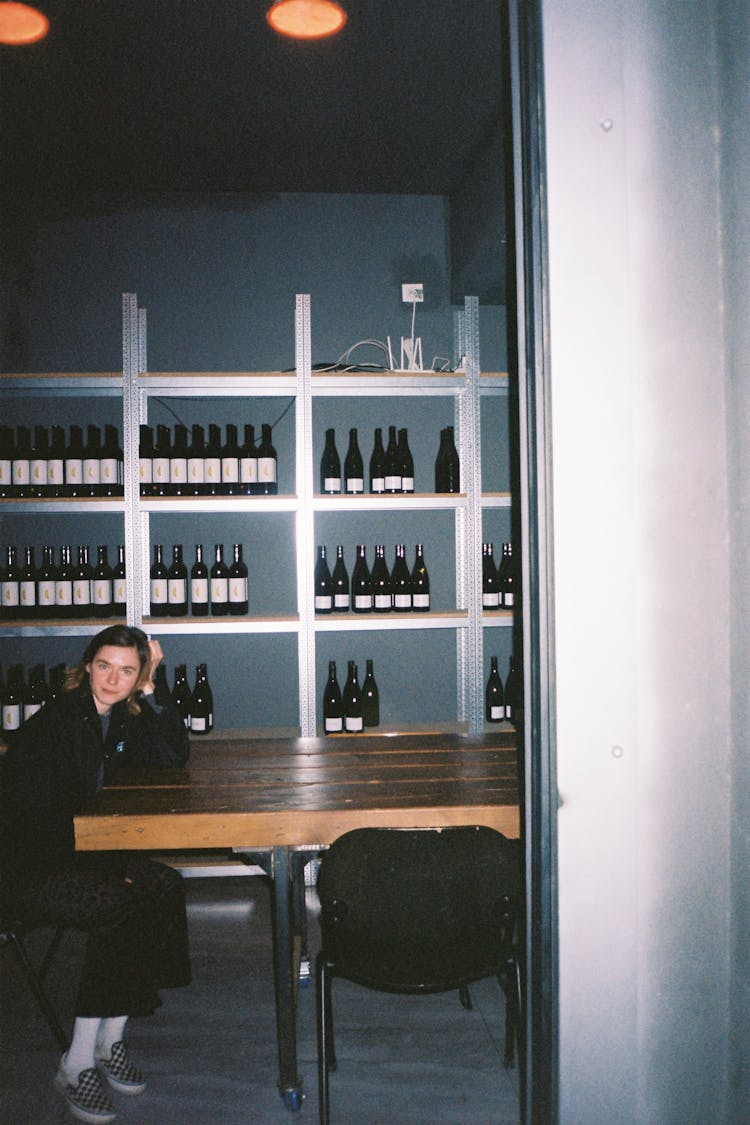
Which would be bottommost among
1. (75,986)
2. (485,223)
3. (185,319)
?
(75,986)

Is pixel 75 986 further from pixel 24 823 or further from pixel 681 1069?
pixel 681 1069

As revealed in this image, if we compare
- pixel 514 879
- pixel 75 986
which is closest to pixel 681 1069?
pixel 514 879

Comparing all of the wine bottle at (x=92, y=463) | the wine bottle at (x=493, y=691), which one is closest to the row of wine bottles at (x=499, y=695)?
the wine bottle at (x=493, y=691)

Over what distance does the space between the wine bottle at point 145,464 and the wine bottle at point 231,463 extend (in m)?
0.31

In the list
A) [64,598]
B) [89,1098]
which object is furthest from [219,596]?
[89,1098]

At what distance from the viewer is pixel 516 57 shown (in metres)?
1.05

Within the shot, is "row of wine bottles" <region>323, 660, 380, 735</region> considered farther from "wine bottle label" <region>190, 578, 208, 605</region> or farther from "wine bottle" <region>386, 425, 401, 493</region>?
"wine bottle" <region>386, 425, 401, 493</region>

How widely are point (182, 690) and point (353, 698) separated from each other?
0.82 m

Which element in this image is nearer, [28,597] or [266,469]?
[28,597]

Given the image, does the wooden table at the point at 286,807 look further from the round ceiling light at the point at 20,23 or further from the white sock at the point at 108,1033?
the round ceiling light at the point at 20,23

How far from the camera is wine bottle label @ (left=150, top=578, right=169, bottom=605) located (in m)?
3.26

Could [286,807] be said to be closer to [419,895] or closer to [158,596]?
[419,895]

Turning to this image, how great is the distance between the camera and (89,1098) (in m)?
1.86

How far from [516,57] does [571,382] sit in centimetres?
48
